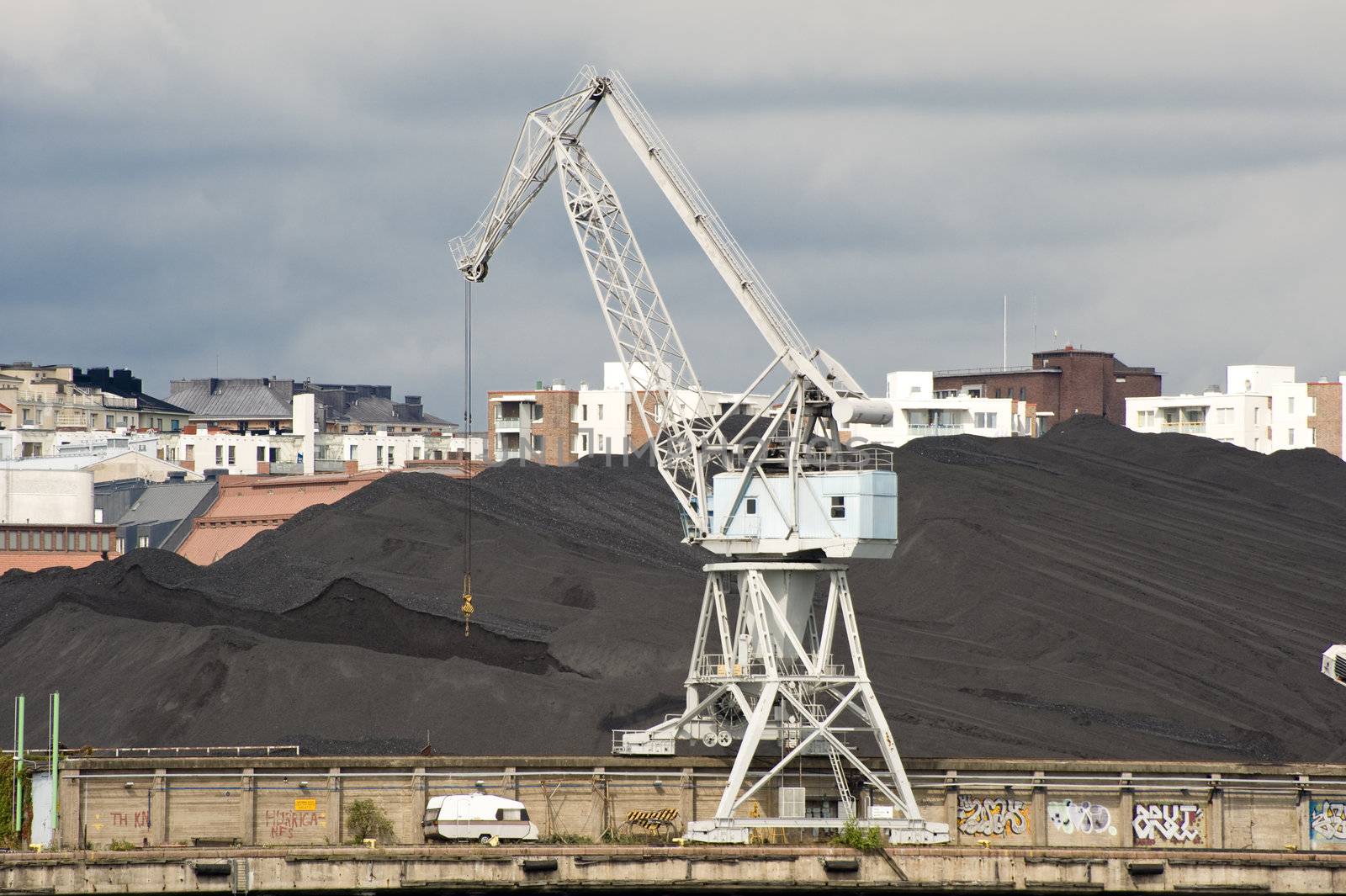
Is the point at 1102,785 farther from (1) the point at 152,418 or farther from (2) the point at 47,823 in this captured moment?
(1) the point at 152,418

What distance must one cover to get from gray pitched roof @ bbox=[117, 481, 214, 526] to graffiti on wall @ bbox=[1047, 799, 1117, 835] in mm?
76394

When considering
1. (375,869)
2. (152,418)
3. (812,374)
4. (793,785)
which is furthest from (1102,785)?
(152,418)

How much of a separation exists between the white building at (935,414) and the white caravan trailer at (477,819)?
312 ft

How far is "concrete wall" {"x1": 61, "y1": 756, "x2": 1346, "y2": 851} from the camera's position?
49.5 m

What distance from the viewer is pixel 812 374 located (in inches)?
2064

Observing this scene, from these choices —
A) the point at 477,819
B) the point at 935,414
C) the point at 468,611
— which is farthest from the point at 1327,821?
the point at 935,414

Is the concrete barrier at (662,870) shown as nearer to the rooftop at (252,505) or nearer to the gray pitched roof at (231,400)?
the rooftop at (252,505)

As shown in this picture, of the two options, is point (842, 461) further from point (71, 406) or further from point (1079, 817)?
point (71, 406)

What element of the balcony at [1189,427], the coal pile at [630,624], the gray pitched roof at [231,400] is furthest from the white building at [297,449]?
the balcony at [1189,427]

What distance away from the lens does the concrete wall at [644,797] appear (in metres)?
49.5

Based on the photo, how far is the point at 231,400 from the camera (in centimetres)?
18800

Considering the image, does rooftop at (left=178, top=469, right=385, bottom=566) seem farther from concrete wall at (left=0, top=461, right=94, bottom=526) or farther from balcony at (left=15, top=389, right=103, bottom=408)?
balcony at (left=15, top=389, right=103, bottom=408)

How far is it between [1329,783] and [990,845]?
8.89 metres

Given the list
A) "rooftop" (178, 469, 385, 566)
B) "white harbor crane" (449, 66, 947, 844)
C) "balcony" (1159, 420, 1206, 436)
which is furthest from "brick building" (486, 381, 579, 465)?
"white harbor crane" (449, 66, 947, 844)
